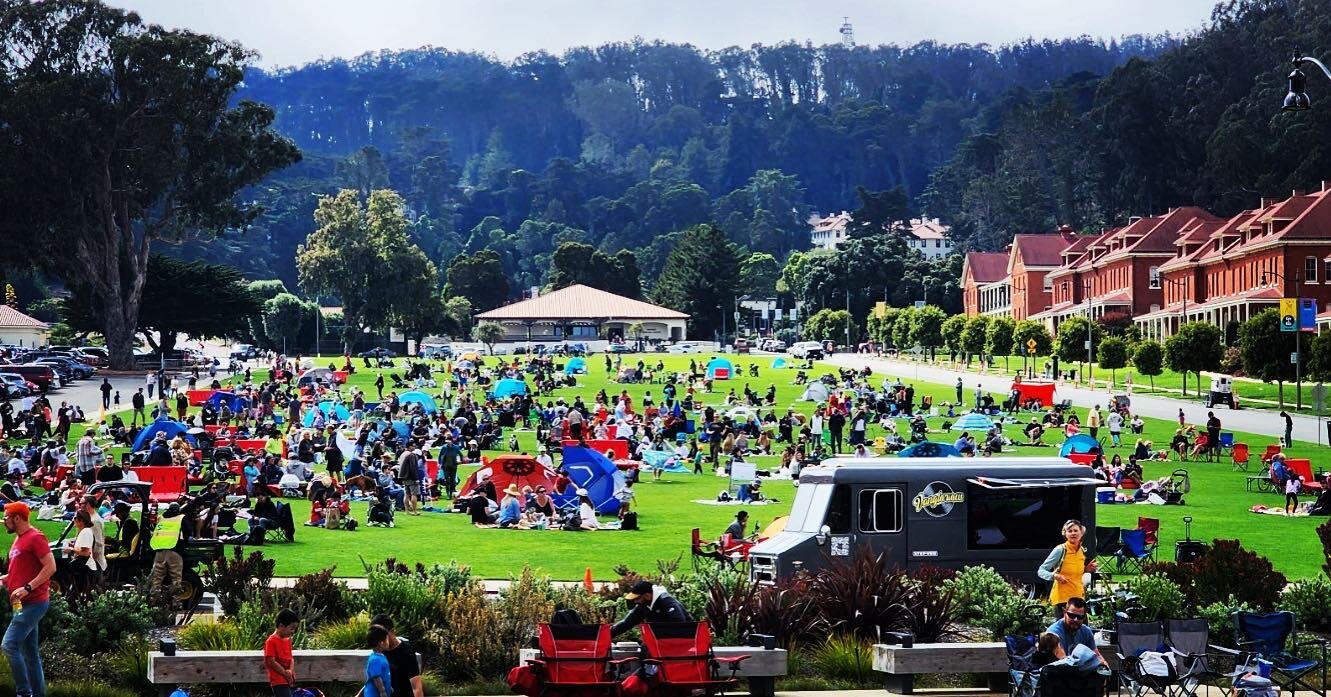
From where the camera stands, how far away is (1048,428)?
172 feet

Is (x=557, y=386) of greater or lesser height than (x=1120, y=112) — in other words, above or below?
below

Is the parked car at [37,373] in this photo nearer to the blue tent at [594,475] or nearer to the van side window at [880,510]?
the blue tent at [594,475]

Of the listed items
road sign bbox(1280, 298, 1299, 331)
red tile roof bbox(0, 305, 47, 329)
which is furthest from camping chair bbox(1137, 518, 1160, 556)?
red tile roof bbox(0, 305, 47, 329)

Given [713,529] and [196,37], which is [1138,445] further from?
[196,37]

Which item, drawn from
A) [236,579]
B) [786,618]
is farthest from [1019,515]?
[236,579]

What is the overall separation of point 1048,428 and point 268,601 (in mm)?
38452

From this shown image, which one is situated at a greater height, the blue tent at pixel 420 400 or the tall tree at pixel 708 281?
the tall tree at pixel 708 281

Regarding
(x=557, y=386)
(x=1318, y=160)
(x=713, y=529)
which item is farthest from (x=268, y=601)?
(x=1318, y=160)

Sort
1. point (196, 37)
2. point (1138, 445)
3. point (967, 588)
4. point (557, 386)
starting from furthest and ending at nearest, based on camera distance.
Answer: point (196, 37) → point (557, 386) → point (1138, 445) → point (967, 588)

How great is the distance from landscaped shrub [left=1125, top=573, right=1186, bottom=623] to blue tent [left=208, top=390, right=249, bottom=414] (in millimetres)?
41395

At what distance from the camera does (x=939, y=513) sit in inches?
795

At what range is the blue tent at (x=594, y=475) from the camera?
31.4 m

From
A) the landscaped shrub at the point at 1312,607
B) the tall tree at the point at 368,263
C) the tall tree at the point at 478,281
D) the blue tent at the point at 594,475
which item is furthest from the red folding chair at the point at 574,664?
the tall tree at the point at 478,281

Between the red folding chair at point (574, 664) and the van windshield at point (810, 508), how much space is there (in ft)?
22.1
